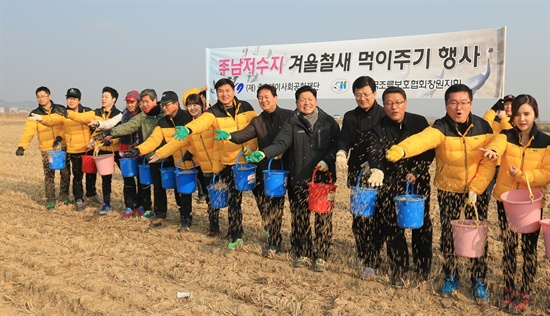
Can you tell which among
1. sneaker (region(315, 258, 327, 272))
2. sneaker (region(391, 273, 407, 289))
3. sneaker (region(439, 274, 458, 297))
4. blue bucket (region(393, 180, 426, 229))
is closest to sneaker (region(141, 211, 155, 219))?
sneaker (region(315, 258, 327, 272))

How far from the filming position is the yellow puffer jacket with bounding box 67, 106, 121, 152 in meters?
6.87

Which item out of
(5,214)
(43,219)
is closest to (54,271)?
(43,219)

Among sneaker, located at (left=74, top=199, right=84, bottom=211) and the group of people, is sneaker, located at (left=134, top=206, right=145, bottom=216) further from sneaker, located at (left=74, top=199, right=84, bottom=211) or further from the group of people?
sneaker, located at (left=74, top=199, right=84, bottom=211)

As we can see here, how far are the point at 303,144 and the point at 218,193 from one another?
126 centimetres

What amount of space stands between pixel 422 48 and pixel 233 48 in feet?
12.1

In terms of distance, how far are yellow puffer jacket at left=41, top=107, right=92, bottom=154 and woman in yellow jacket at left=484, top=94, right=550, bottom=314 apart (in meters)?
5.84

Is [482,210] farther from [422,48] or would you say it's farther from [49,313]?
[422,48]

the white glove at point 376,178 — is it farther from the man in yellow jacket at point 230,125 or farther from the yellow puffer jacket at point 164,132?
the yellow puffer jacket at point 164,132

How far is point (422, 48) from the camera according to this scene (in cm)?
760

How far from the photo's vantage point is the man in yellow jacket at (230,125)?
5.21 m

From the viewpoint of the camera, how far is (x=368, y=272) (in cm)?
427

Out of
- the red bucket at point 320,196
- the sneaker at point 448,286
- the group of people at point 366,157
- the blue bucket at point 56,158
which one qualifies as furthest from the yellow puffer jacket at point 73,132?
the sneaker at point 448,286

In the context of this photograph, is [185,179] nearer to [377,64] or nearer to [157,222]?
[157,222]

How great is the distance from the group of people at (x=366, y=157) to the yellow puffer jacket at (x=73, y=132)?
1.43 feet
